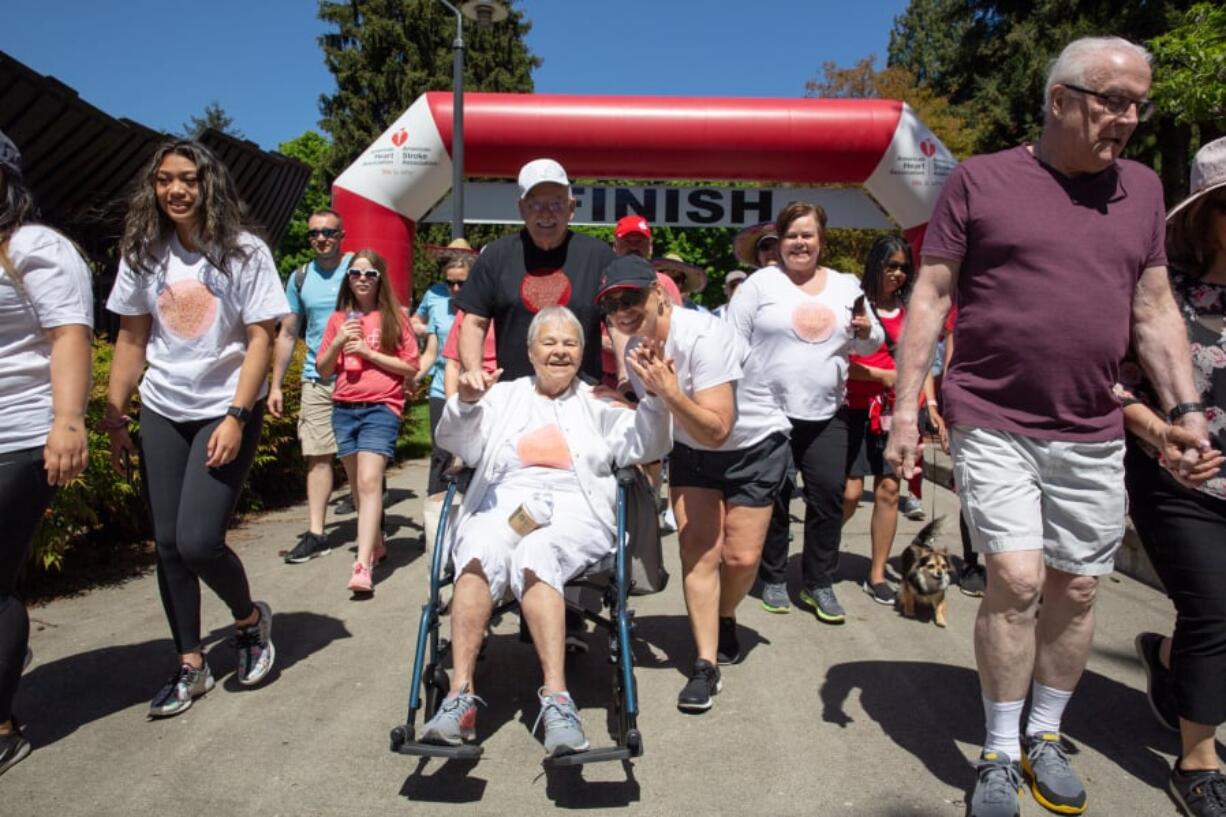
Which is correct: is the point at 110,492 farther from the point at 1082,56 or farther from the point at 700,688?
the point at 1082,56

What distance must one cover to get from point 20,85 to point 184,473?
22.0 feet

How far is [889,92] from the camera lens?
31.7 m

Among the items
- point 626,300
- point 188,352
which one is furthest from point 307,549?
point 626,300

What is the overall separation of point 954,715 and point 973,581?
6.56ft

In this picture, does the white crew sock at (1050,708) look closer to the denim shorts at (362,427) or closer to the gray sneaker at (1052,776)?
the gray sneaker at (1052,776)

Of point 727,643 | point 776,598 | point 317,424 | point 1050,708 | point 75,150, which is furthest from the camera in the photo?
point 75,150

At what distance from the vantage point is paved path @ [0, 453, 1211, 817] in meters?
2.88

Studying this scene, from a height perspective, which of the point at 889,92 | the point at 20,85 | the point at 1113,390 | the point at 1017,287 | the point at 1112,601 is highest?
the point at 889,92

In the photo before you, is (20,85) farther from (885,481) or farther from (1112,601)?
(1112,601)

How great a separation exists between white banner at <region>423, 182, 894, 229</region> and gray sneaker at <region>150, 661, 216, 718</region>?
33.4ft

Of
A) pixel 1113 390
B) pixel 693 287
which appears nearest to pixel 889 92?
pixel 693 287

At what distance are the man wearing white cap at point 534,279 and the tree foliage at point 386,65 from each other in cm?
3119

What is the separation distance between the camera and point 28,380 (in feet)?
9.99

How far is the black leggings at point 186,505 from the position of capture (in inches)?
136
